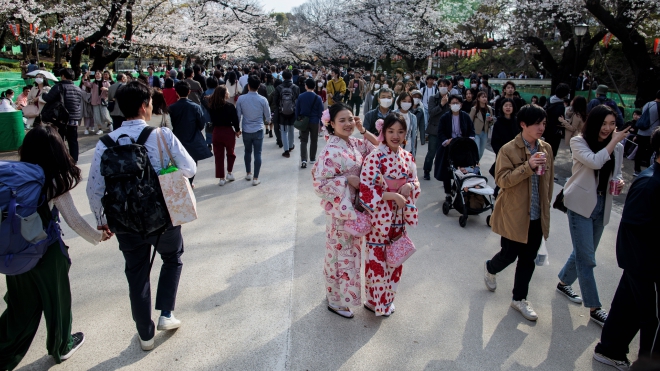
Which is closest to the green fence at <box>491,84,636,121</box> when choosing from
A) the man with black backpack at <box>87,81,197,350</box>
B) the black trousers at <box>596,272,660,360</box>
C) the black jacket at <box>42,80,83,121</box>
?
the black trousers at <box>596,272,660,360</box>

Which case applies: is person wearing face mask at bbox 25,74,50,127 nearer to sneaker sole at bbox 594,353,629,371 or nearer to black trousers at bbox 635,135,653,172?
sneaker sole at bbox 594,353,629,371

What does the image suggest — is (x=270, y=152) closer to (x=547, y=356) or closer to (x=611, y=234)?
(x=611, y=234)

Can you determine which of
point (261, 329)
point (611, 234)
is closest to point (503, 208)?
point (261, 329)

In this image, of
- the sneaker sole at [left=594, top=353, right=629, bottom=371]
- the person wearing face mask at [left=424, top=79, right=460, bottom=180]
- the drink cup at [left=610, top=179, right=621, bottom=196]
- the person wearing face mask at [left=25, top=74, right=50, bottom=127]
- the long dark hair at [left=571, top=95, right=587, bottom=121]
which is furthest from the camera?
the person wearing face mask at [left=25, top=74, right=50, bottom=127]

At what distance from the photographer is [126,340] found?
10.3ft

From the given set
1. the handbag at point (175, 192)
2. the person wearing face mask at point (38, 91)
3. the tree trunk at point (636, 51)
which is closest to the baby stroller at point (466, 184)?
the handbag at point (175, 192)

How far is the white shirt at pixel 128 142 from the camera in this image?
2.71m

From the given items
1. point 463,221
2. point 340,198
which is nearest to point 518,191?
point 340,198

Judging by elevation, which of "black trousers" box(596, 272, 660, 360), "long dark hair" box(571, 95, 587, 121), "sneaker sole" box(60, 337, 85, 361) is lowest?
"sneaker sole" box(60, 337, 85, 361)

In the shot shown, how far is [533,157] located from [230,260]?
2892 mm

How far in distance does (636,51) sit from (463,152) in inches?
497

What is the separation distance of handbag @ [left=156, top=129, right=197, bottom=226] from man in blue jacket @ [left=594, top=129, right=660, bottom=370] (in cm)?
266

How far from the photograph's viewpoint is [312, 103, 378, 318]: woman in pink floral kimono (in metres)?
3.19

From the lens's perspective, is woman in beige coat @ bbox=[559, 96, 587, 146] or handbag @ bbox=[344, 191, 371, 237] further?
woman in beige coat @ bbox=[559, 96, 587, 146]
